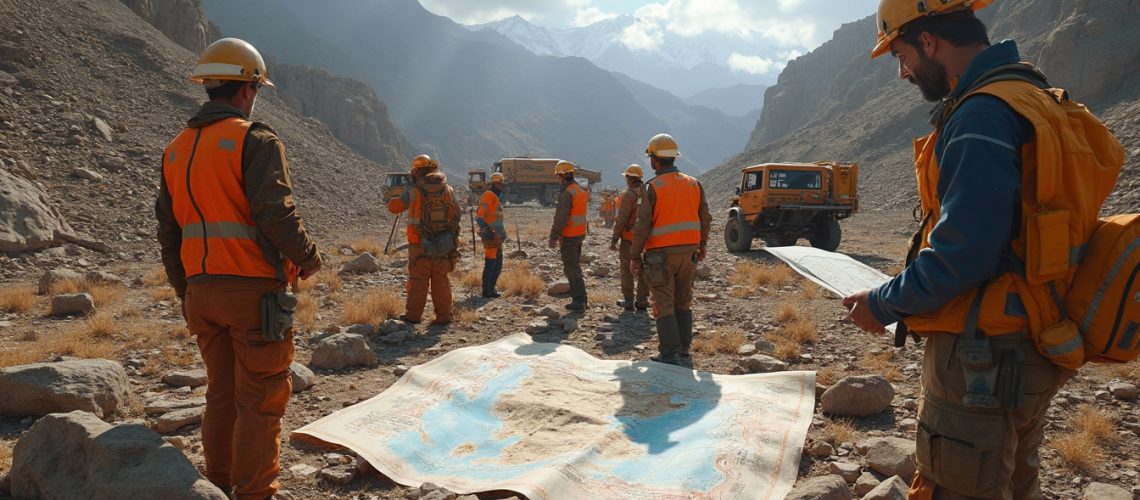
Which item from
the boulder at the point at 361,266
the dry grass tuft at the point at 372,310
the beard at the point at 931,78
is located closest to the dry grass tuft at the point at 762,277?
the dry grass tuft at the point at 372,310

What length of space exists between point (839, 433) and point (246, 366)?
3432mm

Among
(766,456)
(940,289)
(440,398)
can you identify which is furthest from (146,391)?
(940,289)

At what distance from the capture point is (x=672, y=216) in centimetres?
555

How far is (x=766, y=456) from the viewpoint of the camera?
362 centimetres

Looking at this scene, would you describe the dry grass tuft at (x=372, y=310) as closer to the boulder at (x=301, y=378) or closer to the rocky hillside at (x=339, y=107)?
the boulder at (x=301, y=378)

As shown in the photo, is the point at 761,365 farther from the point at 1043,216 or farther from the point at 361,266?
the point at 361,266

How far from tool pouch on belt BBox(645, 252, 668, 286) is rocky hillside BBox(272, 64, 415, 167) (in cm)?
6063

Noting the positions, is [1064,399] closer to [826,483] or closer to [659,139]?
[826,483]

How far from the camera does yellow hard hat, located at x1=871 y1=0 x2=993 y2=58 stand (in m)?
1.91

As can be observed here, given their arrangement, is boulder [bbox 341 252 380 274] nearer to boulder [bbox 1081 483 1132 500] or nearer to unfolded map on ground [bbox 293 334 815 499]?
unfolded map on ground [bbox 293 334 815 499]

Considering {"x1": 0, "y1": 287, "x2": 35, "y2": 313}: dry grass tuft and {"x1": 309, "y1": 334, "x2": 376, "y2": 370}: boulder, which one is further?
{"x1": 0, "y1": 287, "x2": 35, "y2": 313}: dry grass tuft

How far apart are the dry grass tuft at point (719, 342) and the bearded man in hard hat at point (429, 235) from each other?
2.91 metres

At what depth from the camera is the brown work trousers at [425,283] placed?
282 inches

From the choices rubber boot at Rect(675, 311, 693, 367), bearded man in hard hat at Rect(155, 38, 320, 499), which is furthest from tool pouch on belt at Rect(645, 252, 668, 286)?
bearded man in hard hat at Rect(155, 38, 320, 499)
